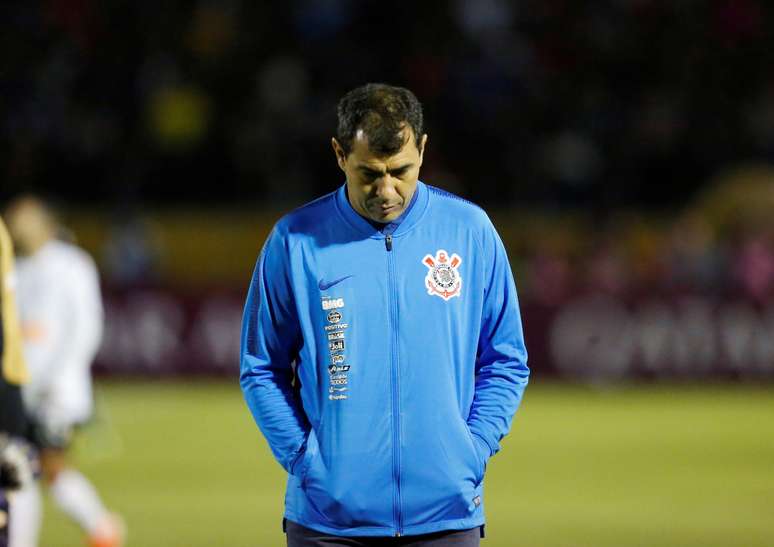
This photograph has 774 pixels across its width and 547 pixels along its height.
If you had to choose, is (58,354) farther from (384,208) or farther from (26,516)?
(384,208)

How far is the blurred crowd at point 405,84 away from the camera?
20297 millimetres

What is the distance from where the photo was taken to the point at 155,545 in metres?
9.44

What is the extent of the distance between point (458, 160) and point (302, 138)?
2247mm

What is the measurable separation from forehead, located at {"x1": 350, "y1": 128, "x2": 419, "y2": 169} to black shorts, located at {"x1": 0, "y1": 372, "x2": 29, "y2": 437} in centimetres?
143

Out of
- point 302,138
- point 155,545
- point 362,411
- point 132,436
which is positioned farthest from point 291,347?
point 302,138

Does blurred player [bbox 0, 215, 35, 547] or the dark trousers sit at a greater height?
blurred player [bbox 0, 215, 35, 547]

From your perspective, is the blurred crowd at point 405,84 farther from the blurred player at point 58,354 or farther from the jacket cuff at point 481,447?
the jacket cuff at point 481,447

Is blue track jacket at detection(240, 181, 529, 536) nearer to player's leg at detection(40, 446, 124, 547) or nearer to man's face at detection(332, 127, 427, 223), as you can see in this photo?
man's face at detection(332, 127, 427, 223)

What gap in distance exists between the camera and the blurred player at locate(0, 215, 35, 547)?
448 cm

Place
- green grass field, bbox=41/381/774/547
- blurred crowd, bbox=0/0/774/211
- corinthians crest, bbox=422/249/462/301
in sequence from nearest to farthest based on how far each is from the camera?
corinthians crest, bbox=422/249/462/301 < green grass field, bbox=41/381/774/547 < blurred crowd, bbox=0/0/774/211

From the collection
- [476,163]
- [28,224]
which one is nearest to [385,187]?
[28,224]

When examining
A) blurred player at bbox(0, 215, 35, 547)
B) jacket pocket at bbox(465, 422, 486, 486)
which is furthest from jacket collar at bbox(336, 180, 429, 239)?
blurred player at bbox(0, 215, 35, 547)

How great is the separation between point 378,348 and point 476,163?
1632 centimetres

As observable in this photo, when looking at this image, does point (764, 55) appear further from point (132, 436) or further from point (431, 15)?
point (132, 436)
